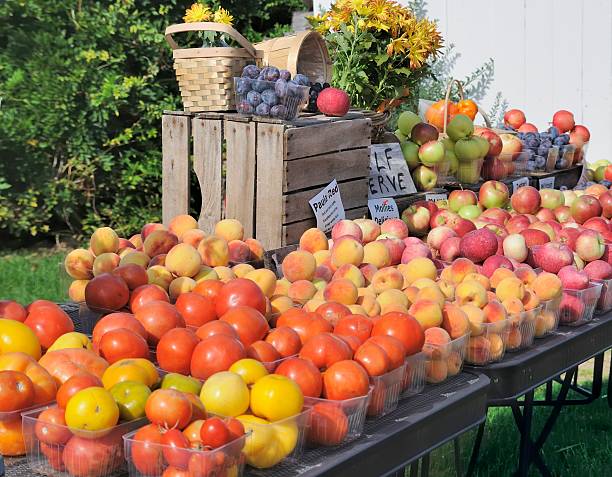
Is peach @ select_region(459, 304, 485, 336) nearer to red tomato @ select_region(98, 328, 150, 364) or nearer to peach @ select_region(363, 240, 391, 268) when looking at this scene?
peach @ select_region(363, 240, 391, 268)

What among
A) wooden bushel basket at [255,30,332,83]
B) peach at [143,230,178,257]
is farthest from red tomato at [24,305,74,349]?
wooden bushel basket at [255,30,332,83]

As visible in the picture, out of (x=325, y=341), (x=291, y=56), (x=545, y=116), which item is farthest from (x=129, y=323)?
(x=545, y=116)

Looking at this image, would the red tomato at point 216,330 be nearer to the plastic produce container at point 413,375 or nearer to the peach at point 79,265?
the plastic produce container at point 413,375

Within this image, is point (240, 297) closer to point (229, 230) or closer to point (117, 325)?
point (117, 325)

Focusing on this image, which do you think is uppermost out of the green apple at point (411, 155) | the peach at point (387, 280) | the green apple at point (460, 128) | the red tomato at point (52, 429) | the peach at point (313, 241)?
the green apple at point (460, 128)

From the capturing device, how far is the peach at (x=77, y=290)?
2.48 meters

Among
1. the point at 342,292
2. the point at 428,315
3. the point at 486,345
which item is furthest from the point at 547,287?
the point at 342,292

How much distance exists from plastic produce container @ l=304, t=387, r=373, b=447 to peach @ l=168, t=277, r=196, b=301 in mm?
744

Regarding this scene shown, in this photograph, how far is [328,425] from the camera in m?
1.67

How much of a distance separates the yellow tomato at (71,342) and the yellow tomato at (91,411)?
370 mm

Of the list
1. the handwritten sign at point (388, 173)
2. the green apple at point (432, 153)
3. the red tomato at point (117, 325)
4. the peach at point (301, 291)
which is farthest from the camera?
the green apple at point (432, 153)

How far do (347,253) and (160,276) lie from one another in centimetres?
56

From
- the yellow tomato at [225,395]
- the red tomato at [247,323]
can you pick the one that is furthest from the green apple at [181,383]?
the red tomato at [247,323]

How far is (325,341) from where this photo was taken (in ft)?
6.01
